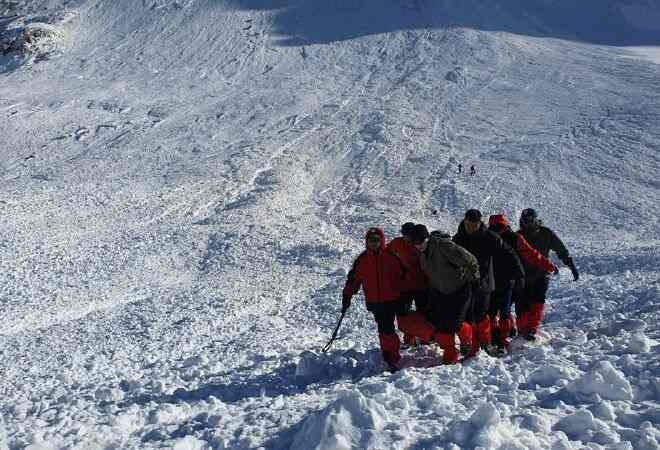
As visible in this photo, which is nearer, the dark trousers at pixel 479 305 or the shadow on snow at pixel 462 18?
the dark trousers at pixel 479 305

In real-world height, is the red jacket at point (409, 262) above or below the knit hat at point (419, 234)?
below

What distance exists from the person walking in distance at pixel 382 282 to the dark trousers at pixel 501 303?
3.46 feet

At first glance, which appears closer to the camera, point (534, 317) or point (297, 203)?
point (534, 317)

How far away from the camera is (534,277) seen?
24.6 feet

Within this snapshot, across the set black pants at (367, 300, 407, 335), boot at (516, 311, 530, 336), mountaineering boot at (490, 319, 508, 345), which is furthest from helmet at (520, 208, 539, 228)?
black pants at (367, 300, 407, 335)

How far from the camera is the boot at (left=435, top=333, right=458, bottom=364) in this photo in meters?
6.70

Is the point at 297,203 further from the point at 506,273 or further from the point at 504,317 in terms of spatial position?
the point at 506,273

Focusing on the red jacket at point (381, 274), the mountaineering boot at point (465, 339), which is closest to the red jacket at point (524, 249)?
the mountaineering boot at point (465, 339)

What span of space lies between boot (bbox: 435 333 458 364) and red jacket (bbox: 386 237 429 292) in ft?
1.96

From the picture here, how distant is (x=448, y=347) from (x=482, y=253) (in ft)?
3.48

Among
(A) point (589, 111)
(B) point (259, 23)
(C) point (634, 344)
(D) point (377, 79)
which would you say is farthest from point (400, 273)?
(B) point (259, 23)

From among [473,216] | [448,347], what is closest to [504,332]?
[448,347]

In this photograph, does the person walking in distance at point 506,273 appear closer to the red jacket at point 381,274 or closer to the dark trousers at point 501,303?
the dark trousers at point 501,303

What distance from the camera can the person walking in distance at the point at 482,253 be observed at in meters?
6.59
